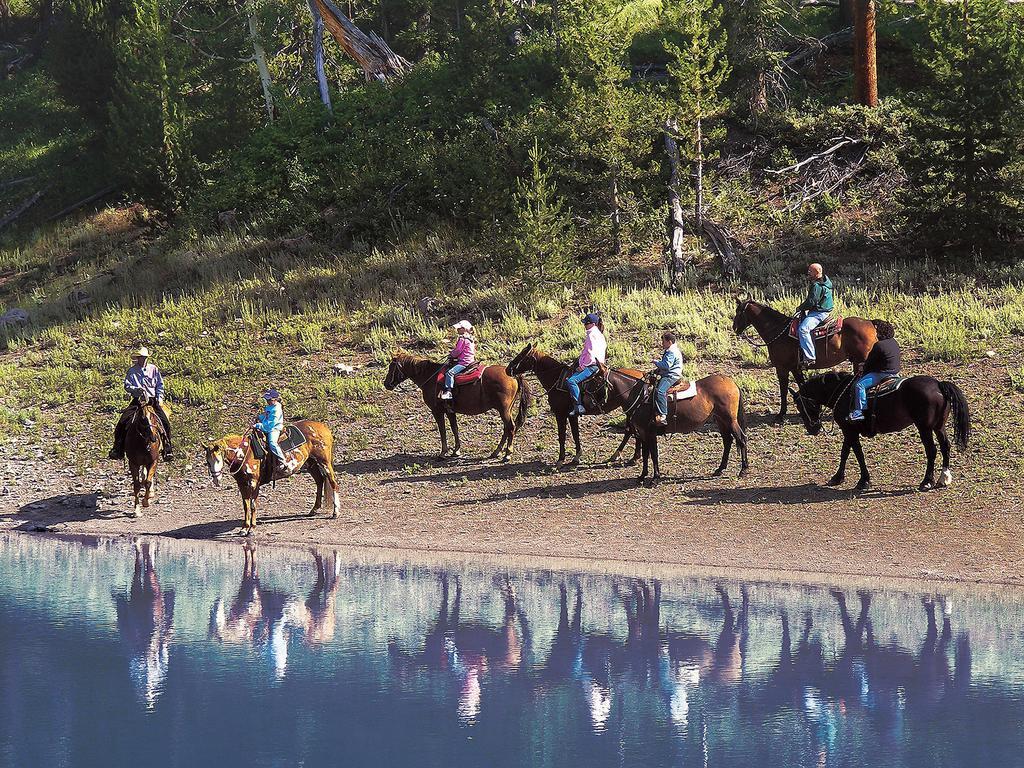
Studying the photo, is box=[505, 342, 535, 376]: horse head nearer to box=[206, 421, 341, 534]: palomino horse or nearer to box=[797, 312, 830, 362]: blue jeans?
box=[206, 421, 341, 534]: palomino horse

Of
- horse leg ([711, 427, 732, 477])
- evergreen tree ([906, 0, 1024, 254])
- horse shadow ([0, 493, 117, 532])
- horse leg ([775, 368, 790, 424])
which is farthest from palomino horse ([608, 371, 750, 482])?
evergreen tree ([906, 0, 1024, 254])

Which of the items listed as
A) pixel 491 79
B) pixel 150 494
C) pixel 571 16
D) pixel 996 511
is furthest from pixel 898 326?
pixel 491 79

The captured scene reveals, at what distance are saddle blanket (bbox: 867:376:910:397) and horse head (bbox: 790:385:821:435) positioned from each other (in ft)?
4.42

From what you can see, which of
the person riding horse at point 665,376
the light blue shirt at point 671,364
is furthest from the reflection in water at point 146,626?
the light blue shirt at point 671,364

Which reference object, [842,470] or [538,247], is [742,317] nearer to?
[842,470]

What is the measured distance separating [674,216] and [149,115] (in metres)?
17.7

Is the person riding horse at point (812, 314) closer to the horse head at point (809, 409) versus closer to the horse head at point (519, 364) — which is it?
the horse head at point (809, 409)

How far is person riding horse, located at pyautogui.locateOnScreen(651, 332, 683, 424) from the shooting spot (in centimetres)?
1859

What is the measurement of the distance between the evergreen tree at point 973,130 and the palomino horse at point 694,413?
12.1 metres

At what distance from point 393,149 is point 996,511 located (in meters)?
24.7

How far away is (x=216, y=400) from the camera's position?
25234 mm

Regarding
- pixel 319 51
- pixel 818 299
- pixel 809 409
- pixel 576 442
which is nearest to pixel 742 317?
pixel 818 299

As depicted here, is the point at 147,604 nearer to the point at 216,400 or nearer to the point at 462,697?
the point at 462,697

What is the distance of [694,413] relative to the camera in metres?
18.8
